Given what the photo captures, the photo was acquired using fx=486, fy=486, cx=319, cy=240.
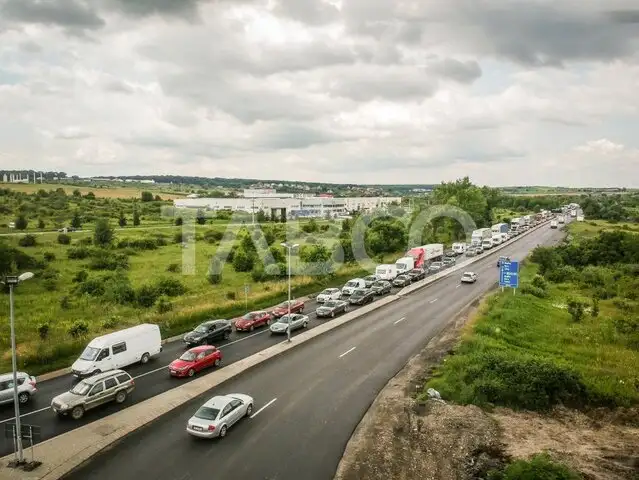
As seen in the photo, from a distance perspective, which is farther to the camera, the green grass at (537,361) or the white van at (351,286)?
the white van at (351,286)

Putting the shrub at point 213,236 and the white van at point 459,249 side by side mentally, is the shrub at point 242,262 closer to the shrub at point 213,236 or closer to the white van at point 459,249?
the shrub at point 213,236

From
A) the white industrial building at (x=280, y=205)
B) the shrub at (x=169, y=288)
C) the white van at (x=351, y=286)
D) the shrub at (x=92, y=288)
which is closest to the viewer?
the shrub at (x=92, y=288)

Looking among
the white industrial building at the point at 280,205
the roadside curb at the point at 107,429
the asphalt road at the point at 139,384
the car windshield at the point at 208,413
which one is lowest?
the asphalt road at the point at 139,384

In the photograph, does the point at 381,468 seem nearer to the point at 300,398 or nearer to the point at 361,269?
the point at 300,398

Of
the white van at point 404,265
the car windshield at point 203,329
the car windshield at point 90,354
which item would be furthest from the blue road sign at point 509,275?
the car windshield at point 90,354

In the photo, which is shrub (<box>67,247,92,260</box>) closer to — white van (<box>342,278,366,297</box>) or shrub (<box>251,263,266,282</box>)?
shrub (<box>251,263,266,282</box>)
